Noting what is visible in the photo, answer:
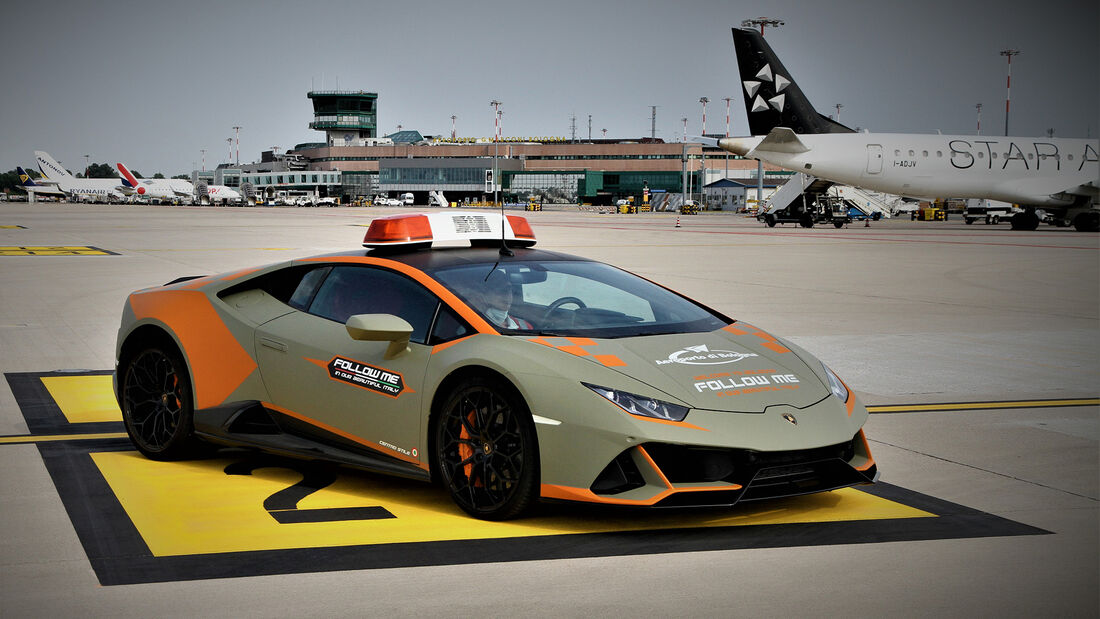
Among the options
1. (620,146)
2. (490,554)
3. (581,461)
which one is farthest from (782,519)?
(620,146)

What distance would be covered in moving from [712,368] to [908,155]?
4183cm

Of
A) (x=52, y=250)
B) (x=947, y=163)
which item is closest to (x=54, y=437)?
(x=52, y=250)

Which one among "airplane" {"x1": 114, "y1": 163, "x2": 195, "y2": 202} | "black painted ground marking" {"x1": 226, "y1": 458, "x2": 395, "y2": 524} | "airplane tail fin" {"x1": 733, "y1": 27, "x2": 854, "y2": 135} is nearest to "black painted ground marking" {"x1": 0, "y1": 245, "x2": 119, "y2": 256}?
"black painted ground marking" {"x1": 226, "y1": 458, "x2": 395, "y2": 524}

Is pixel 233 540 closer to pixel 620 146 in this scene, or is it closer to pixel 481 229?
pixel 481 229

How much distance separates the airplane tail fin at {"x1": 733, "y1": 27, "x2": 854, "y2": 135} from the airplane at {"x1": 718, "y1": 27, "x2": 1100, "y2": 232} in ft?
A: 0.14

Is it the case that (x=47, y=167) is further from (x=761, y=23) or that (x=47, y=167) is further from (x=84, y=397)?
(x=84, y=397)

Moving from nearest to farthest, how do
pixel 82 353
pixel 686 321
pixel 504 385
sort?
pixel 504 385, pixel 686 321, pixel 82 353

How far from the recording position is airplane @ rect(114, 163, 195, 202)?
454ft

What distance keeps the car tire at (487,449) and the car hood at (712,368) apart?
373 mm

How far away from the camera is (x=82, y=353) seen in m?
10.5

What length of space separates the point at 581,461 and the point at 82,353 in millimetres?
7416

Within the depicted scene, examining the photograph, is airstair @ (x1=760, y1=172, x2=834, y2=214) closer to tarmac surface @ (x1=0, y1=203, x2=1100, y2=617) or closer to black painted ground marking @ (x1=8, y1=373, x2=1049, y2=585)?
tarmac surface @ (x1=0, y1=203, x2=1100, y2=617)

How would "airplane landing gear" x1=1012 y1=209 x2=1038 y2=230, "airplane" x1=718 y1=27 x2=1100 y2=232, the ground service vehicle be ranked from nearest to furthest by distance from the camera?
the ground service vehicle → "airplane" x1=718 y1=27 x2=1100 y2=232 → "airplane landing gear" x1=1012 y1=209 x2=1038 y2=230

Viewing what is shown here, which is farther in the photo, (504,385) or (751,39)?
(751,39)
